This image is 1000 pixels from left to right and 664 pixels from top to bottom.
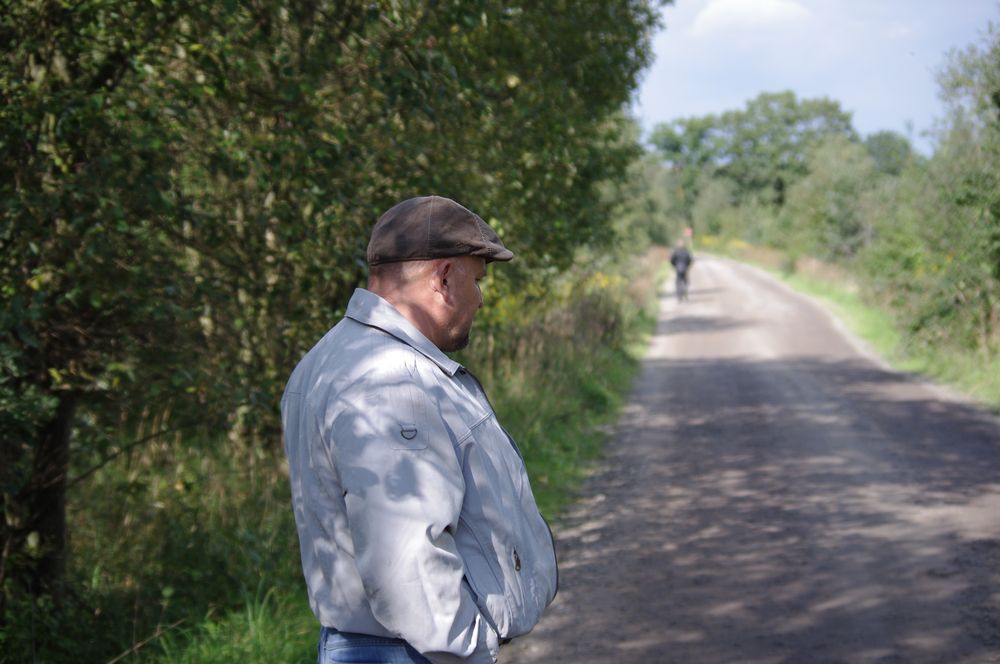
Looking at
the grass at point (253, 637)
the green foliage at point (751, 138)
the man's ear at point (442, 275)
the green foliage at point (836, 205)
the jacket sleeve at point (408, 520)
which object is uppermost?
the green foliage at point (751, 138)

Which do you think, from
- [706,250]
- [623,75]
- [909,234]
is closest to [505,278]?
[623,75]

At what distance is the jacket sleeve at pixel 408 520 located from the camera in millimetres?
1984

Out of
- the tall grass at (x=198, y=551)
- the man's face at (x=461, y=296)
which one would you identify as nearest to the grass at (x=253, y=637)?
the tall grass at (x=198, y=551)

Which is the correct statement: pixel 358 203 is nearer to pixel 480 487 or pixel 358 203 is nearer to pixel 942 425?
pixel 480 487

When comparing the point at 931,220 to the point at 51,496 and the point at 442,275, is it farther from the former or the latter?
the point at 442,275

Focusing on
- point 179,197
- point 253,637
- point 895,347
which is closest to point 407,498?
point 253,637

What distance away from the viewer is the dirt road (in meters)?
5.19

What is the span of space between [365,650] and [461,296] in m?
0.76

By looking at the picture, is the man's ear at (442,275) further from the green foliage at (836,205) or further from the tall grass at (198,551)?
the green foliage at (836,205)

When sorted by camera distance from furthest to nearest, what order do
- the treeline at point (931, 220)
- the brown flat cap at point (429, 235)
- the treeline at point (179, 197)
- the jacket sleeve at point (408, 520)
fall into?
1. the treeline at point (931, 220)
2. the treeline at point (179, 197)
3. the brown flat cap at point (429, 235)
4. the jacket sleeve at point (408, 520)

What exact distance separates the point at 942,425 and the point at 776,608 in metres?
6.54

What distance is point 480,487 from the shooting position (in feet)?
6.97

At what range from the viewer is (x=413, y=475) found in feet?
6.57

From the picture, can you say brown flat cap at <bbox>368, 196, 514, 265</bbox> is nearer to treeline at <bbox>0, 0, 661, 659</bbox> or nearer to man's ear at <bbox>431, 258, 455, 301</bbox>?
man's ear at <bbox>431, 258, 455, 301</bbox>
